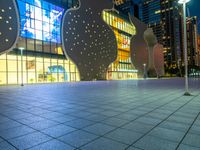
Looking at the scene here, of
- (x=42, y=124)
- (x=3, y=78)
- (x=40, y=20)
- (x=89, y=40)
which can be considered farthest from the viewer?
(x=89, y=40)

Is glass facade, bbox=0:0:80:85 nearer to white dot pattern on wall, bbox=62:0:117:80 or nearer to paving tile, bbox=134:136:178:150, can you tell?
white dot pattern on wall, bbox=62:0:117:80

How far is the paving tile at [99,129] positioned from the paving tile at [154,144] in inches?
39.5

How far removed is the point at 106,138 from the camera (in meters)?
3.92

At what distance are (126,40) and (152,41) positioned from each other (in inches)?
517

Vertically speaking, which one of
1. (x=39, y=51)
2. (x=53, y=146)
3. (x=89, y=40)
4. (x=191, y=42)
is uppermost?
(x=191, y=42)

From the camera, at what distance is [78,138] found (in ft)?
13.0

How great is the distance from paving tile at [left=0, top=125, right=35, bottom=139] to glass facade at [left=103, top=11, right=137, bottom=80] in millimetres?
48872

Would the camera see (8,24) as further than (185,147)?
Yes

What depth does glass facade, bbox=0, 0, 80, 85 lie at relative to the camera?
30.8 meters

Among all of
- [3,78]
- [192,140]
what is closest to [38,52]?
[3,78]

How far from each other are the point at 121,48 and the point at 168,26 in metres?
136

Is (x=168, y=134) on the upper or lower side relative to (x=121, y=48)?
lower

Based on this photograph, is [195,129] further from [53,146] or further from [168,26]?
[168,26]

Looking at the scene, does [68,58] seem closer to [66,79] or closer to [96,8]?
[66,79]
